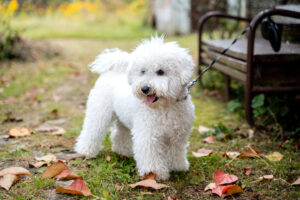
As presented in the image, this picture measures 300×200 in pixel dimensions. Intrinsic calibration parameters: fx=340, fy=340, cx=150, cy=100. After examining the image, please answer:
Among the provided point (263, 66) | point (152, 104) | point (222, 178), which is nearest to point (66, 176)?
point (152, 104)

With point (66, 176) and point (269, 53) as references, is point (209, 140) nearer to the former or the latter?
point (269, 53)

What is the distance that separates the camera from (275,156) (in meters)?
3.22

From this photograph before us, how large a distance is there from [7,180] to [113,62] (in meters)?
1.41

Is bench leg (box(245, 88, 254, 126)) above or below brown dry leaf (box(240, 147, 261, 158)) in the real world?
above

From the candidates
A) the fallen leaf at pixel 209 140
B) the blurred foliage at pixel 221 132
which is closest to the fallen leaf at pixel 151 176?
the fallen leaf at pixel 209 140

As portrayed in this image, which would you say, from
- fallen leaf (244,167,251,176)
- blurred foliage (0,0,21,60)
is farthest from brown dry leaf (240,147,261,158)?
blurred foliage (0,0,21,60)

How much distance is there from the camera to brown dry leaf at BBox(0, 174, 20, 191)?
2.58 metres

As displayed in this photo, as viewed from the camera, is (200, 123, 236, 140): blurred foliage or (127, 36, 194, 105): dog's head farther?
(200, 123, 236, 140): blurred foliage

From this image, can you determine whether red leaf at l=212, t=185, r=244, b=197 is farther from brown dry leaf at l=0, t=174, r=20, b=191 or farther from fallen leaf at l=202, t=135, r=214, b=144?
brown dry leaf at l=0, t=174, r=20, b=191

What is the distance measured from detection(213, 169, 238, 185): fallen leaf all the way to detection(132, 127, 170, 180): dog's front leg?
42 centimetres

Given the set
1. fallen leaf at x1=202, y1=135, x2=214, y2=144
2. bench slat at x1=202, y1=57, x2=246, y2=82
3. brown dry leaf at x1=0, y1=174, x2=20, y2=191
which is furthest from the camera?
bench slat at x1=202, y1=57, x2=246, y2=82

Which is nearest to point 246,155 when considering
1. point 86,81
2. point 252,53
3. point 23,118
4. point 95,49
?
point 252,53

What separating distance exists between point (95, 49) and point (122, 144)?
719 cm

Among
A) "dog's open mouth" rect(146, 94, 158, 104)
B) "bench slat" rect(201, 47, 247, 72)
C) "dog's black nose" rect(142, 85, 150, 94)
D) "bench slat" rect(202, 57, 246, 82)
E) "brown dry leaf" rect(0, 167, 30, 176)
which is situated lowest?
"brown dry leaf" rect(0, 167, 30, 176)
